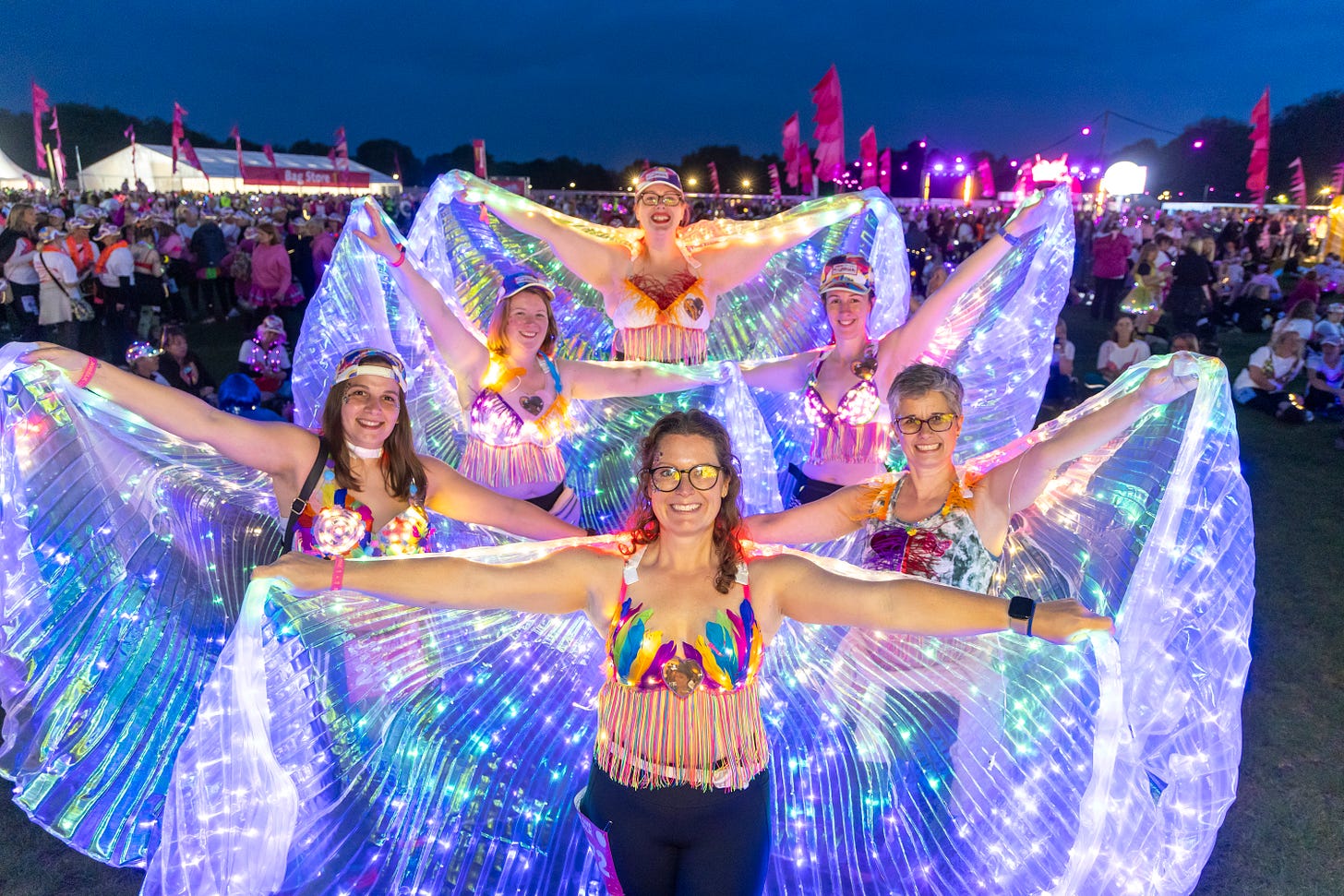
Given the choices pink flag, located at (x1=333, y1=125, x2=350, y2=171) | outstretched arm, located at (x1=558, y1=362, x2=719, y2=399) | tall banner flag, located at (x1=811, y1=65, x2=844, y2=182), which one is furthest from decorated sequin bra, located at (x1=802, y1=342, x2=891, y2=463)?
pink flag, located at (x1=333, y1=125, x2=350, y2=171)

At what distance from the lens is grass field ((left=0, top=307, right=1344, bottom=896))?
118 inches

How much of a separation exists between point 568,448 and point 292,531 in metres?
1.52

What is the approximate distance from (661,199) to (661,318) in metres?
0.55

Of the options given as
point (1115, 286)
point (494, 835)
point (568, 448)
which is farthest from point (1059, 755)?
point (1115, 286)

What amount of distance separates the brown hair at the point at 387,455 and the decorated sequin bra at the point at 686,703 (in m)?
1.01

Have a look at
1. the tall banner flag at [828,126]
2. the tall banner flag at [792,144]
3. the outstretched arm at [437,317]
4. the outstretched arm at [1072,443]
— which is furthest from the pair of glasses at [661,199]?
the tall banner flag at [792,144]

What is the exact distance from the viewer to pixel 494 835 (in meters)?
2.57

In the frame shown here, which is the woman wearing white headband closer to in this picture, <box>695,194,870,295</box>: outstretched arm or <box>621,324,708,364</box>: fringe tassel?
<box>621,324,708,364</box>: fringe tassel

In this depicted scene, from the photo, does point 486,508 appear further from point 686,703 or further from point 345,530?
point 686,703

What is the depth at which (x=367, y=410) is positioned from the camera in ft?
9.06

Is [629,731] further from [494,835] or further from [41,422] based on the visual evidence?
[41,422]

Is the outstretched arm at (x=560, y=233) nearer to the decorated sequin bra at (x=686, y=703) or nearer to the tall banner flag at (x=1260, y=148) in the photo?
the decorated sequin bra at (x=686, y=703)

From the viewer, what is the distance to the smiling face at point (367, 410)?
276cm

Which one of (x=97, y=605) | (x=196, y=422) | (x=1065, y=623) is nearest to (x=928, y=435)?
(x=1065, y=623)
